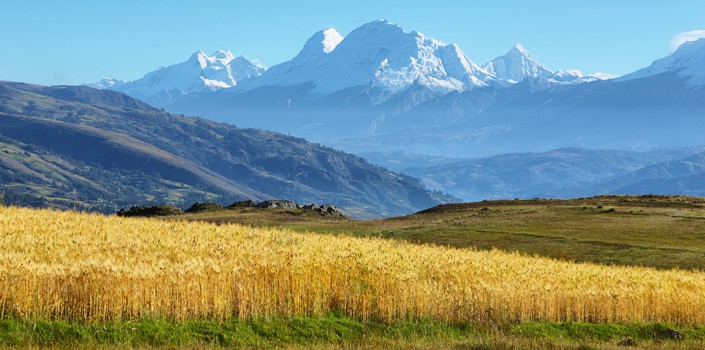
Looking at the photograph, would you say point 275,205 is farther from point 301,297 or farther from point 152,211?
point 301,297

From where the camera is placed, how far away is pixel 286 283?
29.0 meters

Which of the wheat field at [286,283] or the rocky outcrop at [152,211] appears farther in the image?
the rocky outcrop at [152,211]

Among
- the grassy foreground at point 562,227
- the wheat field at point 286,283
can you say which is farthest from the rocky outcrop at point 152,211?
the wheat field at point 286,283

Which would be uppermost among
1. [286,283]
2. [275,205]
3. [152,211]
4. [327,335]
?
[275,205]

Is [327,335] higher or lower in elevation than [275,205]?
lower

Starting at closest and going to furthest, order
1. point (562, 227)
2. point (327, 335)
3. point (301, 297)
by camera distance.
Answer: point (327, 335) → point (301, 297) → point (562, 227)

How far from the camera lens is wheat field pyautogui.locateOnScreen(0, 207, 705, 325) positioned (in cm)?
2494

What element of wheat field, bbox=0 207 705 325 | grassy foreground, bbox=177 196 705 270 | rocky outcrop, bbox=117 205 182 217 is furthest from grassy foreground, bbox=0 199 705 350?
rocky outcrop, bbox=117 205 182 217

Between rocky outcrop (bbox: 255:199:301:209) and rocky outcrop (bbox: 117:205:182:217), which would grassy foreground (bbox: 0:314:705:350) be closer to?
rocky outcrop (bbox: 117:205:182:217)

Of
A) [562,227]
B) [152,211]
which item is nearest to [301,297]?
[562,227]

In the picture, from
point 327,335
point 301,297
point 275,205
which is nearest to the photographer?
point 327,335

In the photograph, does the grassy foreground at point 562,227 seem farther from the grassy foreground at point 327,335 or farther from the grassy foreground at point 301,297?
the grassy foreground at point 327,335

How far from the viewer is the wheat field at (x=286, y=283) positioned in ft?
81.8

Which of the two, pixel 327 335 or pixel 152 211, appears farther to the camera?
pixel 152 211
